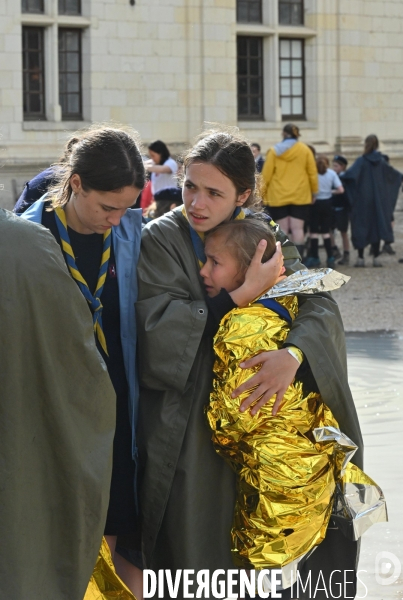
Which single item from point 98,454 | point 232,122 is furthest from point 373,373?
point 232,122

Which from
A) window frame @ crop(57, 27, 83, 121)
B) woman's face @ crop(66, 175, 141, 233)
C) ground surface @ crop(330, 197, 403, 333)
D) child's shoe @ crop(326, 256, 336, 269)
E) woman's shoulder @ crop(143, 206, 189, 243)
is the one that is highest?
window frame @ crop(57, 27, 83, 121)

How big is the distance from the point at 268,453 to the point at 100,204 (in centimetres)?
90

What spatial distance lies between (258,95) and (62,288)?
18591 millimetres

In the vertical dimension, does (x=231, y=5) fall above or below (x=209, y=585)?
above

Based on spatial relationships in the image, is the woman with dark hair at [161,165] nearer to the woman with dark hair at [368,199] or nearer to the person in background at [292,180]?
the person in background at [292,180]

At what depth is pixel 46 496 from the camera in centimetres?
270

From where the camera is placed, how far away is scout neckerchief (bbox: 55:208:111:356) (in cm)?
338

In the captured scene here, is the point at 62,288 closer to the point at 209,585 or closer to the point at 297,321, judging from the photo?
the point at 297,321

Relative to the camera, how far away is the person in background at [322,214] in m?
14.9

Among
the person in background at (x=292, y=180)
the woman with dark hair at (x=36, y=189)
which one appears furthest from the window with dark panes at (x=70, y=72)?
the woman with dark hair at (x=36, y=189)

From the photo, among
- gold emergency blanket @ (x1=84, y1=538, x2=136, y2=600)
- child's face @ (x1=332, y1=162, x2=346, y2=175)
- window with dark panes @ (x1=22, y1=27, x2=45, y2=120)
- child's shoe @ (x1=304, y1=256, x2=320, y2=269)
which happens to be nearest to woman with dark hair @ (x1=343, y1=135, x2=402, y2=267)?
child's shoe @ (x1=304, y1=256, x2=320, y2=269)

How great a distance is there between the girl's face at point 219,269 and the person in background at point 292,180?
1062cm

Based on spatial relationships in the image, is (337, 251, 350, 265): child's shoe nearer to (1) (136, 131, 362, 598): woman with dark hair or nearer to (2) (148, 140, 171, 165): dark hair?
(2) (148, 140, 171, 165): dark hair

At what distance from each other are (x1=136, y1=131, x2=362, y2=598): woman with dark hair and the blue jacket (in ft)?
0.10
